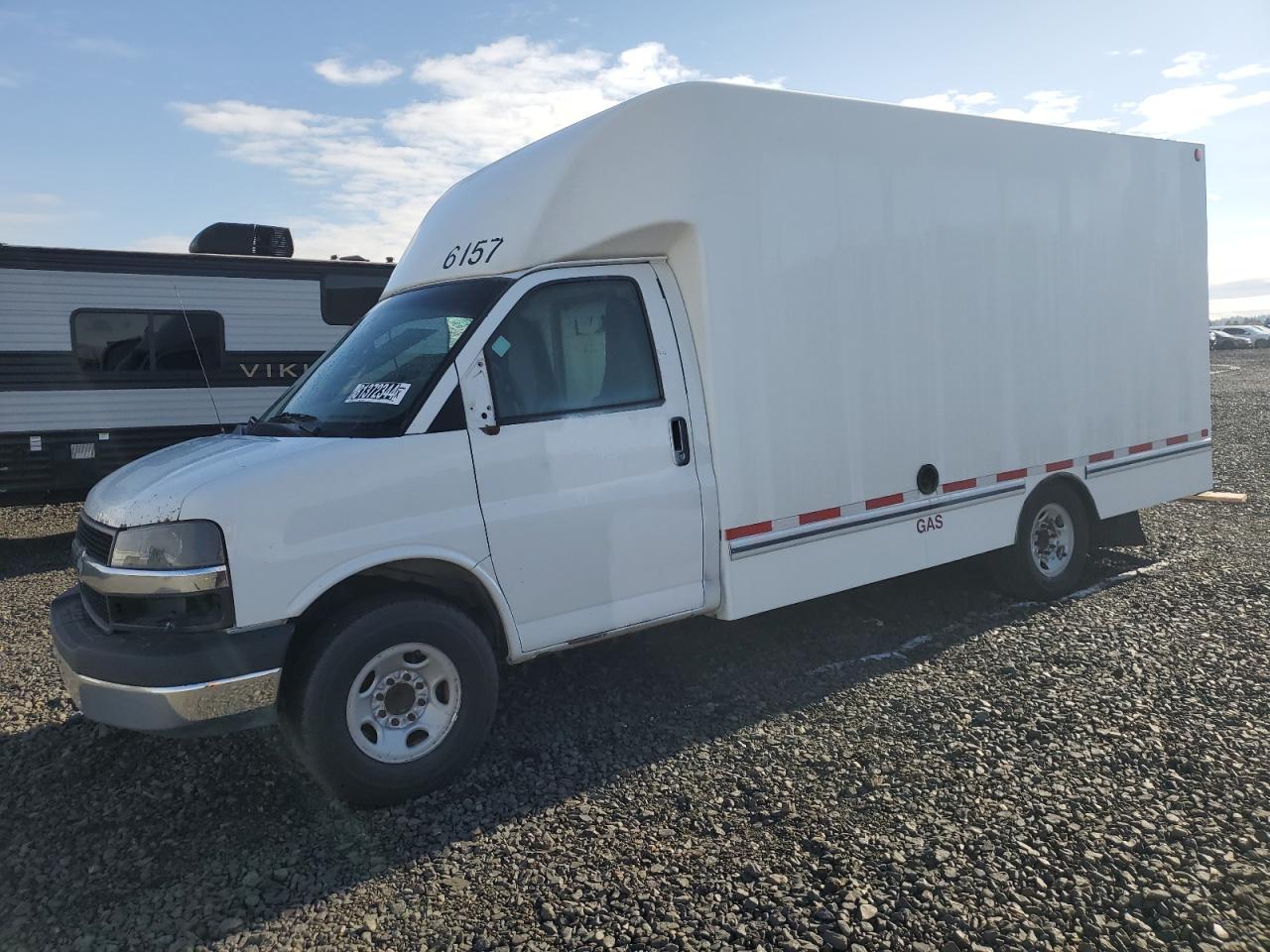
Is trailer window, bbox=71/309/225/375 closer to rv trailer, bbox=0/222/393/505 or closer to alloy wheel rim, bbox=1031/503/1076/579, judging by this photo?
rv trailer, bbox=0/222/393/505

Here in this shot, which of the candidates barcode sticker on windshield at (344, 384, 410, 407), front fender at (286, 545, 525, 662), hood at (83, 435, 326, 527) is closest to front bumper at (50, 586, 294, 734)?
front fender at (286, 545, 525, 662)

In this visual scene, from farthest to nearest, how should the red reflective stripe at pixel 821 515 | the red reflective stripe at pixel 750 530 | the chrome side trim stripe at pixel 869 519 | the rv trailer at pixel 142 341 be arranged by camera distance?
the rv trailer at pixel 142 341 → the red reflective stripe at pixel 821 515 → the chrome side trim stripe at pixel 869 519 → the red reflective stripe at pixel 750 530

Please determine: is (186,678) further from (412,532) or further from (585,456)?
(585,456)

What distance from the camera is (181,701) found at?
360 centimetres

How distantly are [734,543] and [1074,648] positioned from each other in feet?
7.73

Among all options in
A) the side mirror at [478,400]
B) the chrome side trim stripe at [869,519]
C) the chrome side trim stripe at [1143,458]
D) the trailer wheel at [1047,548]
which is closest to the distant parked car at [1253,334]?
the chrome side trim stripe at [1143,458]

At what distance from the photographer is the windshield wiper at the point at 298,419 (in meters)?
4.30

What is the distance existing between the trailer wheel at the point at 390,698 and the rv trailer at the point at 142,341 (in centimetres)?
707

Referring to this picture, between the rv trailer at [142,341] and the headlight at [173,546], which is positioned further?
the rv trailer at [142,341]

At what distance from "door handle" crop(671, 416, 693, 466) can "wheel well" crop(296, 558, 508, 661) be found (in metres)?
1.22

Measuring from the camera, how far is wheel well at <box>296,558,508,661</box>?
3.98 m


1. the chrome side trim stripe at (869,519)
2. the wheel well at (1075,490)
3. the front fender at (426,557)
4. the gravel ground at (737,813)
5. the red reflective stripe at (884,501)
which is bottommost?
the gravel ground at (737,813)

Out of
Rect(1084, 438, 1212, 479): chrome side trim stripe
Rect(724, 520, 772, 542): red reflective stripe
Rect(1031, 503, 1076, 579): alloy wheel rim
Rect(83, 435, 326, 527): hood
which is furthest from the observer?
Rect(1084, 438, 1212, 479): chrome side trim stripe

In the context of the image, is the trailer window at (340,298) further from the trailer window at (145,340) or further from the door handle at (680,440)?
the door handle at (680,440)
